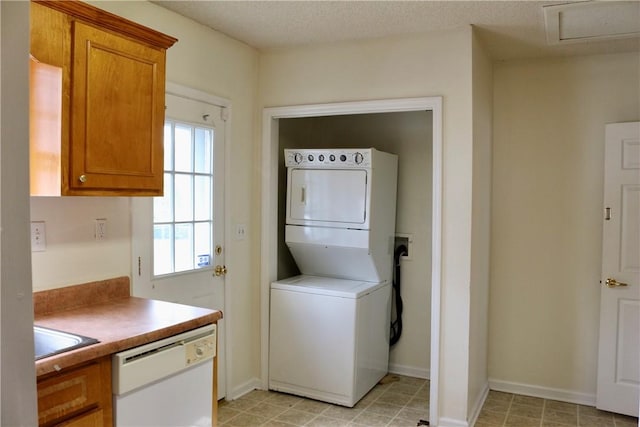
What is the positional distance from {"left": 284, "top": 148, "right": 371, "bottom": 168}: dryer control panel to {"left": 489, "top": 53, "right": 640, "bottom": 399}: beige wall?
1.09 metres

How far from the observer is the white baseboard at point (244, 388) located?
3.45 m

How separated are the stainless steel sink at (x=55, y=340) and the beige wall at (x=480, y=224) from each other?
2.21 m

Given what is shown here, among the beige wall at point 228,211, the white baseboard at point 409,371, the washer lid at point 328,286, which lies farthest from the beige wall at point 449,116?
the white baseboard at point 409,371

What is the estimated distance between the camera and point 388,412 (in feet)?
11.1

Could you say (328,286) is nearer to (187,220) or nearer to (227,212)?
(227,212)

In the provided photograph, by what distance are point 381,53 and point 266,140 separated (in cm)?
99

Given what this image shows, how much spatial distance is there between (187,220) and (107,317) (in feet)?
3.21

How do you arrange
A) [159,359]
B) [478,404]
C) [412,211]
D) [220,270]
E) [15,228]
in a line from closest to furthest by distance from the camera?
[15,228], [159,359], [220,270], [478,404], [412,211]

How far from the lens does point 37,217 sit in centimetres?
216

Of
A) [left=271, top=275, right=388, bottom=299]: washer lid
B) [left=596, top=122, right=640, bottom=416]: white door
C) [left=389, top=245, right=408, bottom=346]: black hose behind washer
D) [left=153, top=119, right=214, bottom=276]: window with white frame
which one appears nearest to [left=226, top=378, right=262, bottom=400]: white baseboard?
[left=271, top=275, right=388, bottom=299]: washer lid

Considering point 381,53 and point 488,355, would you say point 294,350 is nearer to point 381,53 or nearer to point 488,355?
point 488,355

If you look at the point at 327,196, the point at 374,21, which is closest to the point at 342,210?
the point at 327,196

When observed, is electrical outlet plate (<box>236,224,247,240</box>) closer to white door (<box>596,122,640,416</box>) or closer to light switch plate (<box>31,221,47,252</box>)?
light switch plate (<box>31,221,47,252</box>)

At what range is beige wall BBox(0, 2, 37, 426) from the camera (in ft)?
1.69
